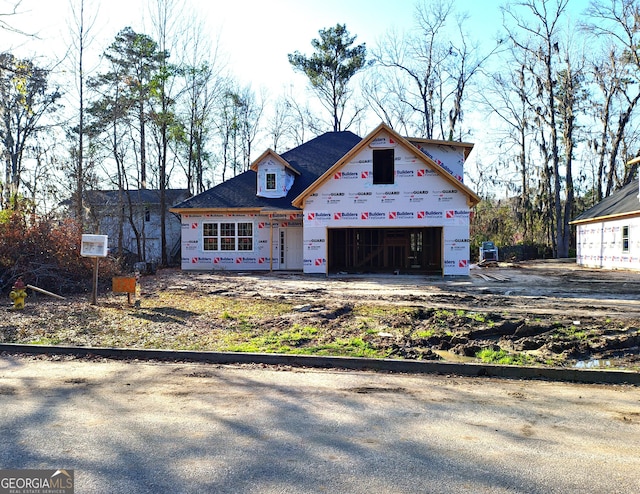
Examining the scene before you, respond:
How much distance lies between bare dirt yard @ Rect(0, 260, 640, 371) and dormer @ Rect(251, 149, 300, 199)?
984 cm

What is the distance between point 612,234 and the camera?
89.1 ft

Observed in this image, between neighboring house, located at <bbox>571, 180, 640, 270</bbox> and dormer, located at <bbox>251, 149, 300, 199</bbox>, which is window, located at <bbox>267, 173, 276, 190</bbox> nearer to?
dormer, located at <bbox>251, 149, 300, 199</bbox>

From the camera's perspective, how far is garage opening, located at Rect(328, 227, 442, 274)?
2578cm

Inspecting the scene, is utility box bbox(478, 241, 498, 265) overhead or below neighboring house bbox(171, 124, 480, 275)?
below

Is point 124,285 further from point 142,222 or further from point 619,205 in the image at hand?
point 619,205

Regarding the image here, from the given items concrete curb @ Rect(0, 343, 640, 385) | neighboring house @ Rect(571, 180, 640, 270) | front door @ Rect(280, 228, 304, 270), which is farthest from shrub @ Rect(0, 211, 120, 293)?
neighboring house @ Rect(571, 180, 640, 270)

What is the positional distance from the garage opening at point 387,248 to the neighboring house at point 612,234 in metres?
9.80

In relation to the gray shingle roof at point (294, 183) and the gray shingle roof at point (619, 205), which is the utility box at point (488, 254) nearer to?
the gray shingle roof at point (619, 205)

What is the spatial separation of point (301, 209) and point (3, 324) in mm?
14676

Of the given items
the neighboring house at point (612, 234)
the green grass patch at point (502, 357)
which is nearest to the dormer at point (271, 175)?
the neighboring house at point (612, 234)

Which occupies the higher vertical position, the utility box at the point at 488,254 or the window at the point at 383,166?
the window at the point at 383,166

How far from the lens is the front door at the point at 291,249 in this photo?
24750mm

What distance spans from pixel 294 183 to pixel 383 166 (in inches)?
245

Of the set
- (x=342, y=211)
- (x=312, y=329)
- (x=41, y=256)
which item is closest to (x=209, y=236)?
(x=342, y=211)
